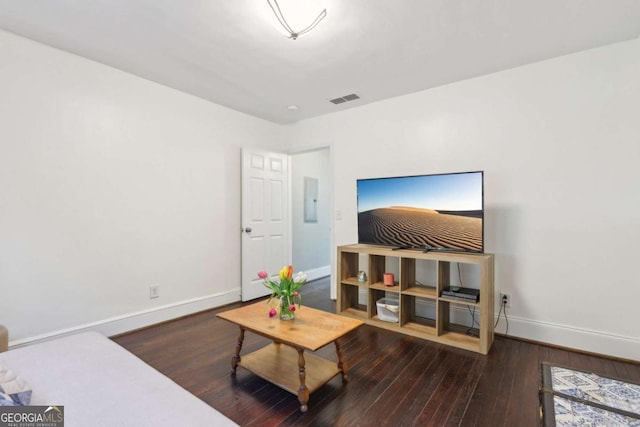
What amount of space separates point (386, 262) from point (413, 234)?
605 mm

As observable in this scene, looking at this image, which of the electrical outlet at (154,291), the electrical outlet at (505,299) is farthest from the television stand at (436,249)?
the electrical outlet at (154,291)

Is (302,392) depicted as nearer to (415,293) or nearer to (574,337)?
(415,293)

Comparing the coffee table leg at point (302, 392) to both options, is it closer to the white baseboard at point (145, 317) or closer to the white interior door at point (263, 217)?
the white baseboard at point (145, 317)

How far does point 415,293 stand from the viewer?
9.35 ft

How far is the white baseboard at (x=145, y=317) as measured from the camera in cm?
250

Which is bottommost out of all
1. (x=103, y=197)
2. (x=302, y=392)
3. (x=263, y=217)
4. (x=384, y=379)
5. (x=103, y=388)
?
(x=384, y=379)

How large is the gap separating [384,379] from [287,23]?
8.28 feet

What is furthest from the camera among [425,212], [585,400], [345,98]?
[345,98]

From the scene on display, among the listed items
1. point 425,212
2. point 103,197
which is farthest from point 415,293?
point 103,197

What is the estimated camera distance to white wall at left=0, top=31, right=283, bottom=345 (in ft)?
7.70

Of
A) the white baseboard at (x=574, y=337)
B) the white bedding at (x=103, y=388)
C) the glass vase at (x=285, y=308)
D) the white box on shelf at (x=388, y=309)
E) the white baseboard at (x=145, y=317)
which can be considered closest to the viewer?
the white bedding at (x=103, y=388)

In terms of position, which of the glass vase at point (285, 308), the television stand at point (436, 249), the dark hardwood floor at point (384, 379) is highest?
the television stand at point (436, 249)

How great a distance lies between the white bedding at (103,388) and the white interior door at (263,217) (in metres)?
2.57

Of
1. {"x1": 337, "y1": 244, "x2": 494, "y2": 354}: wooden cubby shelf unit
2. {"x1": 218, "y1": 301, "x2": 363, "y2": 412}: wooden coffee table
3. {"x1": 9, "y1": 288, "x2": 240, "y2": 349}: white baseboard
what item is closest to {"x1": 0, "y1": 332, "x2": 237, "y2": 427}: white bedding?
{"x1": 218, "y1": 301, "x2": 363, "y2": 412}: wooden coffee table
